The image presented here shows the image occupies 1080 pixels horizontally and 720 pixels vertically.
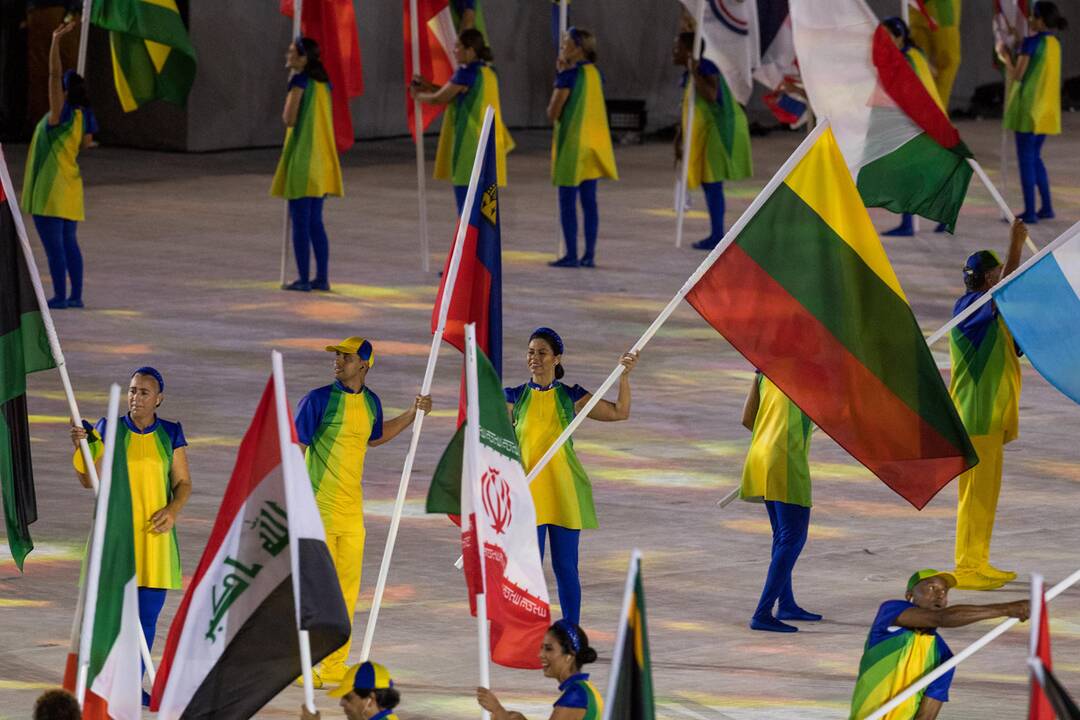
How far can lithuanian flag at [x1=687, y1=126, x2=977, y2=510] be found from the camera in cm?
1027

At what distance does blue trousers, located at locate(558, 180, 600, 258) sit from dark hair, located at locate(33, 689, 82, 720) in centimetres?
1415

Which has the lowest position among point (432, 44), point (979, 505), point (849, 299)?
point (979, 505)

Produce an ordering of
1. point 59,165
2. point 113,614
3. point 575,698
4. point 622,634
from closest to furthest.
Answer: point 622,634 → point 575,698 → point 113,614 → point 59,165

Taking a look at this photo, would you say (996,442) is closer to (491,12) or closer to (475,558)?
(475,558)

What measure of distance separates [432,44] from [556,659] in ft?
44.0

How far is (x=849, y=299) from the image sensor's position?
1048cm

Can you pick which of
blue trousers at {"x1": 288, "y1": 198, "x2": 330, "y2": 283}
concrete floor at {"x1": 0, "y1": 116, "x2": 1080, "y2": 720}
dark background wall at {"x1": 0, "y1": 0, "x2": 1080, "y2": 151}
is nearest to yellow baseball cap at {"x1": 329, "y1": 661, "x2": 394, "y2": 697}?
concrete floor at {"x1": 0, "y1": 116, "x2": 1080, "y2": 720}

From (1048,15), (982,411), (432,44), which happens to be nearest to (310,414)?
(982,411)

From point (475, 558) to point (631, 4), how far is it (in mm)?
23575

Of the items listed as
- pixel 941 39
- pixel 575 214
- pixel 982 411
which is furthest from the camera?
pixel 941 39

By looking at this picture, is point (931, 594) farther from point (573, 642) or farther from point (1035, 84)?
point (1035, 84)

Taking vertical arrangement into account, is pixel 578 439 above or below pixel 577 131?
below

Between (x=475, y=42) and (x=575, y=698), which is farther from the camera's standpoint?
(x=475, y=42)

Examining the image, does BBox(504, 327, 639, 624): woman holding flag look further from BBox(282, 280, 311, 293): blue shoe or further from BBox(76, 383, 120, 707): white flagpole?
BBox(282, 280, 311, 293): blue shoe
